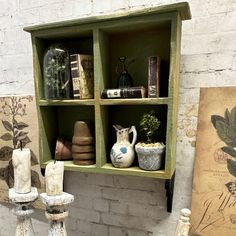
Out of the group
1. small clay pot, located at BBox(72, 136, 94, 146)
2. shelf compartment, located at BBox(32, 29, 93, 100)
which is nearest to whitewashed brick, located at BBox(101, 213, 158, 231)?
small clay pot, located at BBox(72, 136, 94, 146)

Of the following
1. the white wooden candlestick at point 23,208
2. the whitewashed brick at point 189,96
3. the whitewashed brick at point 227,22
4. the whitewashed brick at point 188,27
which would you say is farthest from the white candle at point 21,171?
the whitewashed brick at point 227,22

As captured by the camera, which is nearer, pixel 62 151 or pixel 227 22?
pixel 227 22

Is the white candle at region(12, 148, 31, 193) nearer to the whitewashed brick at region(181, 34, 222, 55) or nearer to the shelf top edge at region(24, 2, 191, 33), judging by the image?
the shelf top edge at region(24, 2, 191, 33)

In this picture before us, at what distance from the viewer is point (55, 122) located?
127 cm

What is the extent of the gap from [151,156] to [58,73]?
0.53 m

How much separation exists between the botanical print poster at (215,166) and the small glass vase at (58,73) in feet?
1.91

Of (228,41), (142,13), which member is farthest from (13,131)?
(228,41)

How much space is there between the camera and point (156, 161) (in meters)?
0.97

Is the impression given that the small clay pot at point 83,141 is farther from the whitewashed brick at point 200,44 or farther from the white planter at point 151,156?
the whitewashed brick at point 200,44

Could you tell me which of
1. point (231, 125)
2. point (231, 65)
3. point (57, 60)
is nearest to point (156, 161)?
point (231, 125)

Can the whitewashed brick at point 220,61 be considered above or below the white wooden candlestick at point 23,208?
above

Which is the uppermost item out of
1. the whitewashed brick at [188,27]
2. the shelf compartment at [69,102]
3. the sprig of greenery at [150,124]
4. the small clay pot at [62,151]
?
the whitewashed brick at [188,27]

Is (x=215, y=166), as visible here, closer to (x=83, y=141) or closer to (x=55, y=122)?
(x=83, y=141)

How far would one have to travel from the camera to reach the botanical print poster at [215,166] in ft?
3.33
